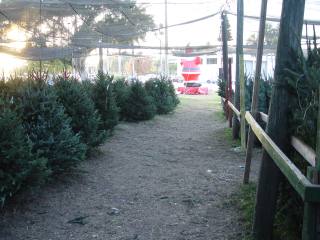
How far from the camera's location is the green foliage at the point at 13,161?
Answer: 4.38 meters

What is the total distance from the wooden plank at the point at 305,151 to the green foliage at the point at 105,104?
6.39 m

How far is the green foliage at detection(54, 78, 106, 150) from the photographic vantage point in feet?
23.6

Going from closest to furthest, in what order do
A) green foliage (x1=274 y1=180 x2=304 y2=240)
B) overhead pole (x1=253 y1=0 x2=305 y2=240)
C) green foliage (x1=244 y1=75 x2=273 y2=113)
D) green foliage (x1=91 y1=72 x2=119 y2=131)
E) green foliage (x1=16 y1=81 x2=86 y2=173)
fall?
green foliage (x1=274 y1=180 x2=304 y2=240) < overhead pole (x1=253 y1=0 x2=305 y2=240) < green foliage (x1=16 y1=81 x2=86 y2=173) < green foliage (x1=244 y1=75 x2=273 y2=113) < green foliage (x1=91 y1=72 x2=119 y2=131)

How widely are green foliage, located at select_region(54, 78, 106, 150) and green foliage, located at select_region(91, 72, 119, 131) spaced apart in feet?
6.29

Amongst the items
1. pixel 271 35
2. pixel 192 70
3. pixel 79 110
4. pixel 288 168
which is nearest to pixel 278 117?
pixel 288 168

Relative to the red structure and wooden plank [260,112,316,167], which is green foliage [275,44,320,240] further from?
the red structure

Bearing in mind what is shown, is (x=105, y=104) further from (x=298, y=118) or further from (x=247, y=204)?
(x=298, y=118)

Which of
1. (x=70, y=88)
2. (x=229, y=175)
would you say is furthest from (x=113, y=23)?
(x=229, y=175)

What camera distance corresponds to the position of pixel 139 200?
17.7 feet

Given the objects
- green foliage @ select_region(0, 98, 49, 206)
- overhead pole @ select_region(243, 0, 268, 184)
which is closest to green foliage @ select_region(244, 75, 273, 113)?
overhead pole @ select_region(243, 0, 268, 184)

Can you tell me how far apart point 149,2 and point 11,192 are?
→ 27.8 feet

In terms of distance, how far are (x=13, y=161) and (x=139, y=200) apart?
1.69 meters

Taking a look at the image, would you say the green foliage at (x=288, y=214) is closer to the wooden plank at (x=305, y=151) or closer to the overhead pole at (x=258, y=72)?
the wooden plank at (x=305, y=151)

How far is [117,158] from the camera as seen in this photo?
7.92 metres
